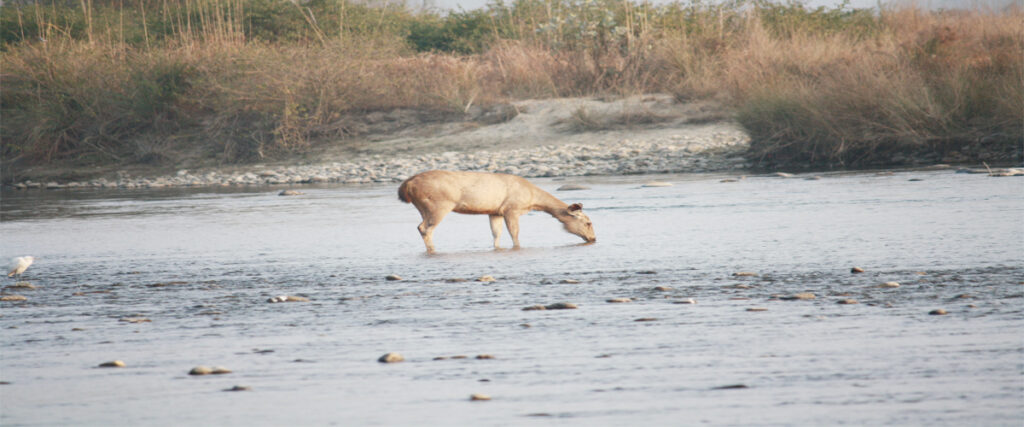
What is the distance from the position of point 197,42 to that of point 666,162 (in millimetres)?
13090

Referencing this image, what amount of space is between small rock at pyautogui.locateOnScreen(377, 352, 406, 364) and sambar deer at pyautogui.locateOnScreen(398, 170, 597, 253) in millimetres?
5530

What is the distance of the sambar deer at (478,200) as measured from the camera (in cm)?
1141

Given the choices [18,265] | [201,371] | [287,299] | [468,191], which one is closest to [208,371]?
[201,371]

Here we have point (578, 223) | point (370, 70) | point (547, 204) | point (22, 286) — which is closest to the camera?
point (22, 286)

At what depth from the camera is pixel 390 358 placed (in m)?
5.44

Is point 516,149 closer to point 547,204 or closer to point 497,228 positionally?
point 547,204

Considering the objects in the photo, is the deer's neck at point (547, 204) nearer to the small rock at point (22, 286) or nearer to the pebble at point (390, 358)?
the small rock at point (22, 286)

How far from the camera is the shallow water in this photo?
14.8 ft

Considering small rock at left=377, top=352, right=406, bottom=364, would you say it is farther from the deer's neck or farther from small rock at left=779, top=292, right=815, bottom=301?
the deer's neck

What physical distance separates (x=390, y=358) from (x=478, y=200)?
6.23m

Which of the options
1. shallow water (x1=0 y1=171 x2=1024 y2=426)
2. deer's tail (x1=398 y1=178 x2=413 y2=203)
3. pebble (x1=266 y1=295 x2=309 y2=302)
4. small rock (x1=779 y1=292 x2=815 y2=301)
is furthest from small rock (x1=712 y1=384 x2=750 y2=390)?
deer's tail (x1=398 y1=178 x2=413 y2=203)

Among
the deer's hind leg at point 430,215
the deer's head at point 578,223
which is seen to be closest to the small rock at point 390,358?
the deer's hind leg at point 430,215

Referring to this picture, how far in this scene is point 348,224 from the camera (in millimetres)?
13969

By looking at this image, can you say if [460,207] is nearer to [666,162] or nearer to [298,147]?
[666,162]
